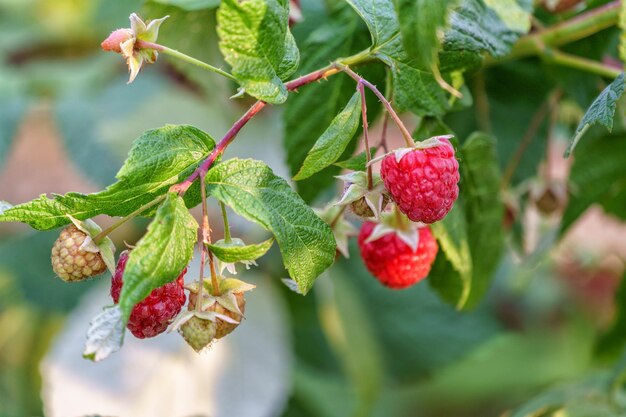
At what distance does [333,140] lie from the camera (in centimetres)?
51

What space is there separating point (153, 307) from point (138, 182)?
7cm

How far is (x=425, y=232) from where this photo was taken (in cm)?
65

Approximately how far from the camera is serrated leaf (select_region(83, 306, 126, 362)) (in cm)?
45

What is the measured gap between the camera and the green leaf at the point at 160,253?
0.45 m

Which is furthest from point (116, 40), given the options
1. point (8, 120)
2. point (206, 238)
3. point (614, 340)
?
point (8, 120)

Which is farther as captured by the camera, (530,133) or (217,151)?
(530,133)

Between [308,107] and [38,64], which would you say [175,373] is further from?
[38,64]

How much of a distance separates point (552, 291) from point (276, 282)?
0.86 meters

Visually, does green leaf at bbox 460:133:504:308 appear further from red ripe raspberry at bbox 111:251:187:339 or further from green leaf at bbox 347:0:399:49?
red ripe raspberry at bbox 111:251:187:339

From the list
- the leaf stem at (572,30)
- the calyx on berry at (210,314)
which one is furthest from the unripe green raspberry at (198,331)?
the leaf stem at (572,30)

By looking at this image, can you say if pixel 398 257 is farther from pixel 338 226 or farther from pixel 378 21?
pixel 378 21

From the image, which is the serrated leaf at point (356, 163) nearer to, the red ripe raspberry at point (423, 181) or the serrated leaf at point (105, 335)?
the red ripe raspberry at point (423, 181)

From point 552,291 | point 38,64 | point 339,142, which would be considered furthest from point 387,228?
point 552,291

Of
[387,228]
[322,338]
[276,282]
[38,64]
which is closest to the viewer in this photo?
[387,228]
